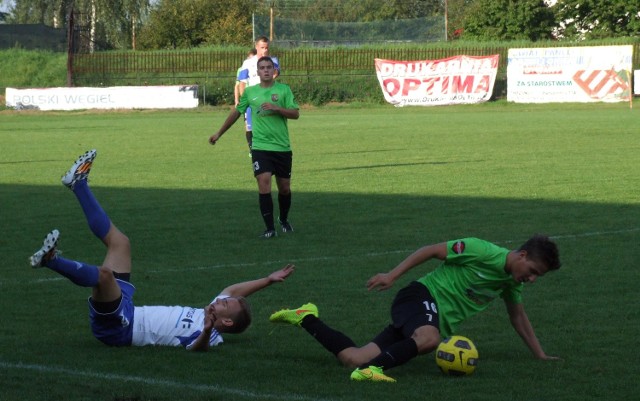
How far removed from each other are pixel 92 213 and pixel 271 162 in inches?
184

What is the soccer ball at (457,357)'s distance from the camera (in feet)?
21.6

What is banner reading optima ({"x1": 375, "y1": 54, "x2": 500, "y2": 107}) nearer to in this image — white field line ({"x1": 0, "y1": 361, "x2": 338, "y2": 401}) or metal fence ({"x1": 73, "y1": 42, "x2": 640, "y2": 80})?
metal fence ({"x1": 73, "y1": 42, "x2": 640, "y2": 80})

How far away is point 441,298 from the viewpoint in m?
7.10

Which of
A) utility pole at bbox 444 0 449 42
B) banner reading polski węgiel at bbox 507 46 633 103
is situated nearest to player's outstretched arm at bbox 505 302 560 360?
banner reading polski węgiel at bbox 507 46 633 103

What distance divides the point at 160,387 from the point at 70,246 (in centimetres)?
627

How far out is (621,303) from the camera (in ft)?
28.7

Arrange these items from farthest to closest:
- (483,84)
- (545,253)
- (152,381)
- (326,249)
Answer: (483,84)
(326,249)
(545,253)
(152,381)

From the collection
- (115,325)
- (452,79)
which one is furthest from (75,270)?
(452,79)

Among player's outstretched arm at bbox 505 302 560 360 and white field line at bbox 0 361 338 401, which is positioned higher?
player's outstretched arm at bbox 505 302 560 360

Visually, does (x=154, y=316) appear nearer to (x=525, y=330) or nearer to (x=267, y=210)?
(x=525, y=330)

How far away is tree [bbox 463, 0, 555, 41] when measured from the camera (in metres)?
64.5

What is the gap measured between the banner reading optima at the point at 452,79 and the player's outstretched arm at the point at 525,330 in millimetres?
38987

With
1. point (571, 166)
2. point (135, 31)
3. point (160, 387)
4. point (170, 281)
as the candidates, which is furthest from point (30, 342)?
point (135, 31)

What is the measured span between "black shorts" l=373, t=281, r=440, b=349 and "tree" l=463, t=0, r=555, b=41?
195ft
